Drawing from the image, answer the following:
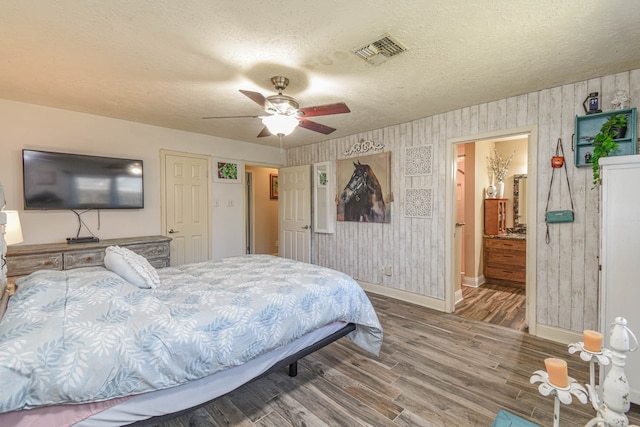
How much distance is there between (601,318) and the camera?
1908 millimetres

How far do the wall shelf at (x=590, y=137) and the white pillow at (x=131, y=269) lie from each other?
12.2ft

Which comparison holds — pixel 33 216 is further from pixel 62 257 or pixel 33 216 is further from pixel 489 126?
pixel 489 126

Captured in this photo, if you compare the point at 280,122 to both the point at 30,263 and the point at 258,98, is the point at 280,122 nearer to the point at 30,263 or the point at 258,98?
the point at 258,98

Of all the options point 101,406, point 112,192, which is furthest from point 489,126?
point 112,192

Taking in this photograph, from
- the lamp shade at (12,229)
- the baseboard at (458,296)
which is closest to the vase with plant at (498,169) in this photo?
the baseboard at (458,296)

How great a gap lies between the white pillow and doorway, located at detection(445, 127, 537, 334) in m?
3.12

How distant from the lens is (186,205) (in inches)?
164

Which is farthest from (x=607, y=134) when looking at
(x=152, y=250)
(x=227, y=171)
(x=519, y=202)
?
(x=152, y=250)

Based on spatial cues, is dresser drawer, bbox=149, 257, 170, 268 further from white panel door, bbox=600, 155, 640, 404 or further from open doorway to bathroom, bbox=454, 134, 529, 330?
white panel door, bbox=600, 155, 640, 404

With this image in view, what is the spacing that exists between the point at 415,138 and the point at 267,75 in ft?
7.10

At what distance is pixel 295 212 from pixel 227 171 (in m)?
1.35

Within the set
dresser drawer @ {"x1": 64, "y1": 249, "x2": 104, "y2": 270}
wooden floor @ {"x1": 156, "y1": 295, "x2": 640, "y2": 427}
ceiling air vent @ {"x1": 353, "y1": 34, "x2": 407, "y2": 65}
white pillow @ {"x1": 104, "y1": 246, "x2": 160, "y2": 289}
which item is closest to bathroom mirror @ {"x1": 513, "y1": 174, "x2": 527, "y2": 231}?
wooden floor @ {"x1": 156, "y1": 295, "x2": 640, "y2": 427}

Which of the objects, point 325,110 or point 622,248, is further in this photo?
point 325,110

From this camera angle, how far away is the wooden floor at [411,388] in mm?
1769
